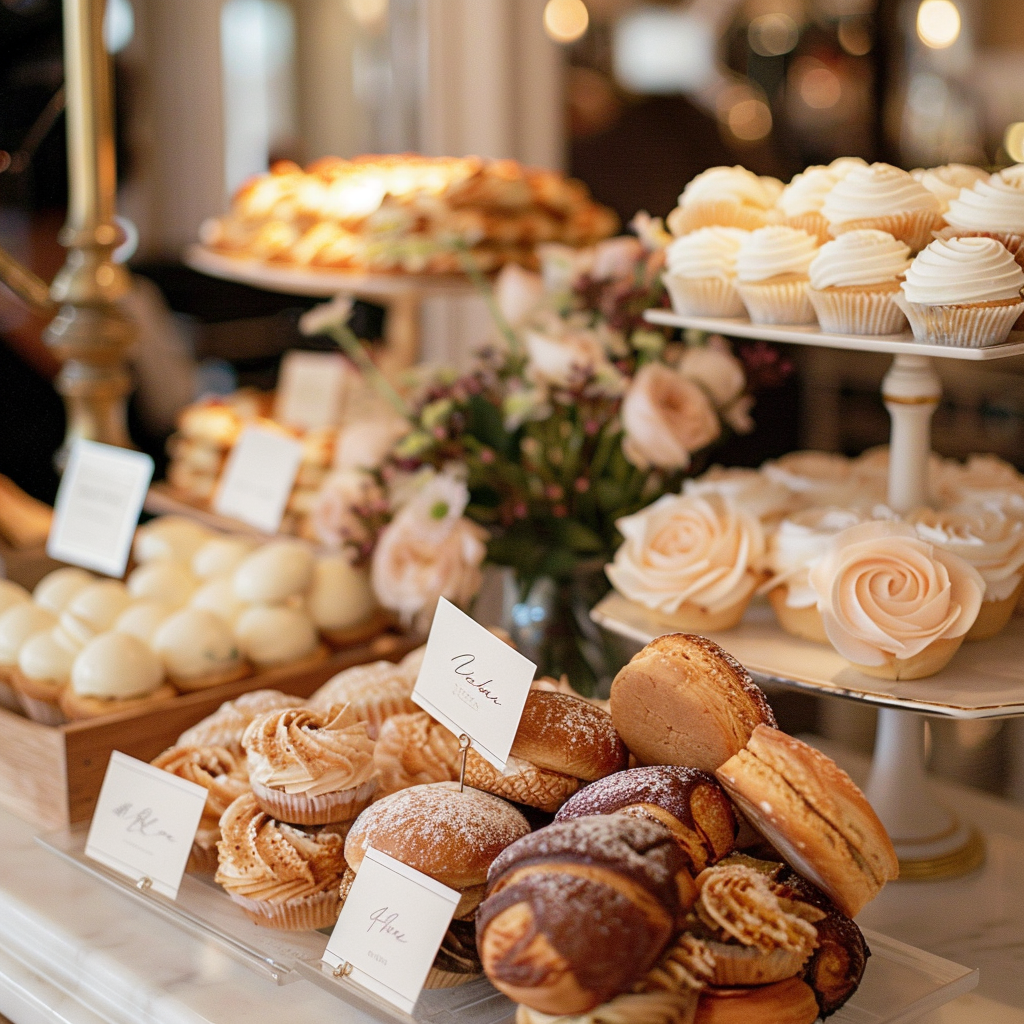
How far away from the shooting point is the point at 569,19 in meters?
3.65

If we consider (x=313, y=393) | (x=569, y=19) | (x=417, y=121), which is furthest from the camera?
(x=569, y=19)

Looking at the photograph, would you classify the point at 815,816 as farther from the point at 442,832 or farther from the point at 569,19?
the point at 569,19

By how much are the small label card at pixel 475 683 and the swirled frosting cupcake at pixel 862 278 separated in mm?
410

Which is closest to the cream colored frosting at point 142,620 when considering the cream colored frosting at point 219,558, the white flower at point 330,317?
the cream colored frosting at point 219,558

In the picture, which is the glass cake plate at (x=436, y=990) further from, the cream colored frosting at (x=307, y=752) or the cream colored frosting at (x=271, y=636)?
the cream colored frosting at (x=271, y=636)

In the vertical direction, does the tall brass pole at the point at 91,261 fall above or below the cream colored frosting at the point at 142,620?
above

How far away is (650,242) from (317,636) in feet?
2.03

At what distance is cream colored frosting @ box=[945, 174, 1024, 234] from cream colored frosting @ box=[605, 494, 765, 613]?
325 mm

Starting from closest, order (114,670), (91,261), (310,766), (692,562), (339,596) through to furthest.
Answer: (310,766), (692,562), (114,670), (339,596), (91,261)

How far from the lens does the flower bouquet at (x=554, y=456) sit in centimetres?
142

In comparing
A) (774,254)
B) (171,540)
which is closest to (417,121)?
(171,540)

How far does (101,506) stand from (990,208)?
107cm

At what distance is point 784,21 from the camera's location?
4059mm

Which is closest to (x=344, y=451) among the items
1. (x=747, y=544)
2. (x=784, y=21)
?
(x=747, y=544)
